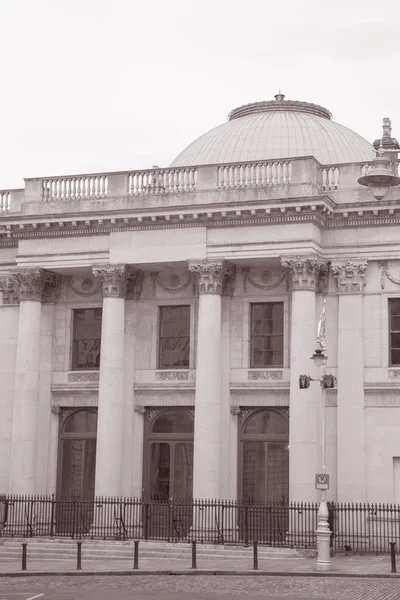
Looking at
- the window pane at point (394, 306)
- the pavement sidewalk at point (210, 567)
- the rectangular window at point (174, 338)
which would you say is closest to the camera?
the pavement sidewalk at point (210, 567)

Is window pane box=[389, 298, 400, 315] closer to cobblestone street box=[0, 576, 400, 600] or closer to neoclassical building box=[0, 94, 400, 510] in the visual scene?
neoclassical building box=[0, 94, 400, 510]

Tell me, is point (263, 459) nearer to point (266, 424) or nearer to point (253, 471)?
point (253, 471)

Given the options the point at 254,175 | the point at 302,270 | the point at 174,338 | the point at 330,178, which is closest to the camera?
the point at 302,270

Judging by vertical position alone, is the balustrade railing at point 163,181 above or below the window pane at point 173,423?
above

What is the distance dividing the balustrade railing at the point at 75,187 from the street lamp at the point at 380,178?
977 centimetres

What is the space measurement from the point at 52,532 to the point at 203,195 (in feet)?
41.9

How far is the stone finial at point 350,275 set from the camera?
3503cm

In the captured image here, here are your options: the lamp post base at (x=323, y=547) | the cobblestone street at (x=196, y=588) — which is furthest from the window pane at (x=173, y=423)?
the cobblestone street at (x=196, y=588)

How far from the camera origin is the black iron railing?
→ 32.3m

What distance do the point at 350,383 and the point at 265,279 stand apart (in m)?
4.94

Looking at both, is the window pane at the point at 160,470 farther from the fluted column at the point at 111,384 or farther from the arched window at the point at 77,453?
the arched window at the point at 77,453

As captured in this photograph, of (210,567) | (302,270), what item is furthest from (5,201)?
(210,567)

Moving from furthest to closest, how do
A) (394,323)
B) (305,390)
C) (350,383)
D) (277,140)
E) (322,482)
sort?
1. (277,140)
2. (394,323)
3. (350,383)
4. (305,390)
5. (322,482)

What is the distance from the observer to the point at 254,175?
35562 millimetres
